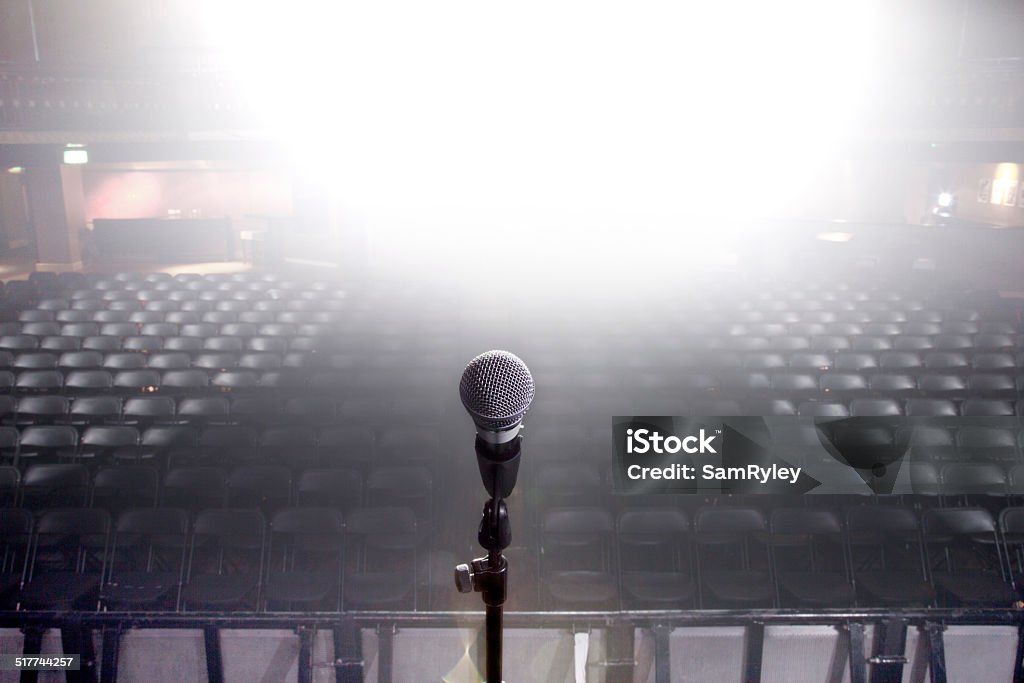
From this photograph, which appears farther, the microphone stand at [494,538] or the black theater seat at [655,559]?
the black theater seat at [655,559]

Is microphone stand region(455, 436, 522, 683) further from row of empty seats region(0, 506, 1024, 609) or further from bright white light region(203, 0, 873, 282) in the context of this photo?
bright white light region(203, 0, 873, 282)

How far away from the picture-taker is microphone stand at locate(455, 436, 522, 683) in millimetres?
1499

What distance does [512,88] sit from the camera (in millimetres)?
13531

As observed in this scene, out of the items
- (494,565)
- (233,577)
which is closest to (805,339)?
(233,577)

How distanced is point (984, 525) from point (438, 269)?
36.9 feet

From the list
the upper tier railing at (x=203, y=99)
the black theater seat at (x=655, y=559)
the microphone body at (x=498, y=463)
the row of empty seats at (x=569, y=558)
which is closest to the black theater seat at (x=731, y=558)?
the row of empty seats at (x=569, y=558)

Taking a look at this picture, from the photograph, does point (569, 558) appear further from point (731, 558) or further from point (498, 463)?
point (498, 463)

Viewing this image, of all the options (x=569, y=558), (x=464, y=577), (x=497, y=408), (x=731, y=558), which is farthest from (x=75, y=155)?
(x=497, y=408)

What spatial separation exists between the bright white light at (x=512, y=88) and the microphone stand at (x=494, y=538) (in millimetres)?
12759

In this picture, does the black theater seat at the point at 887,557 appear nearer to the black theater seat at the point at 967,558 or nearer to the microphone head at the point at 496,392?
the black theater seat at the point at 967,558

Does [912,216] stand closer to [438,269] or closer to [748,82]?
[748,82]

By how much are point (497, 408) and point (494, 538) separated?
32 centimetres

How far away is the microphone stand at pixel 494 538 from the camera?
1.50 metres

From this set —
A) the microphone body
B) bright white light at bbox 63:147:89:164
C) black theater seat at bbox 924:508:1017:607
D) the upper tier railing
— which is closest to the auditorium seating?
black theater seat at bbox 924:508:1017:607
